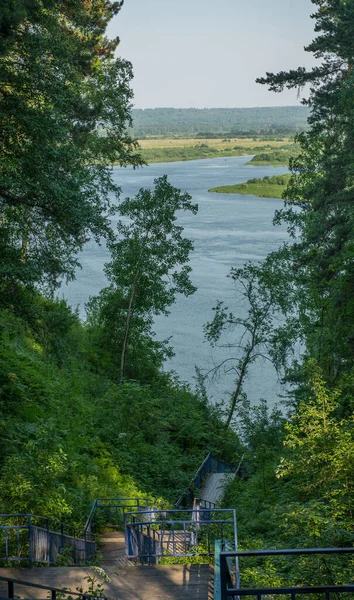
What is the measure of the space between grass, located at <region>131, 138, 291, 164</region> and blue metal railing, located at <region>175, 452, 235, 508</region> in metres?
78.8

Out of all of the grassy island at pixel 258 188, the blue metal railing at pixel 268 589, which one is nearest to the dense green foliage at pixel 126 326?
the blue metal railing at pixel 268 589

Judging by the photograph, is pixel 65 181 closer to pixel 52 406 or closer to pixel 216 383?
pixel 52 406

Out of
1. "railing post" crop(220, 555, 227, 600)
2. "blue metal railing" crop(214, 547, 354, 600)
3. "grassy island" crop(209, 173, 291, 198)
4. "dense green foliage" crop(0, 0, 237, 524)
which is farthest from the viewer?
"grassy island" crop(209, 173, 291, 198)

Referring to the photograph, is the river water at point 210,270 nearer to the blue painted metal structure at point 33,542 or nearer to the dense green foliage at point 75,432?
the dense green foliage at point 75,432

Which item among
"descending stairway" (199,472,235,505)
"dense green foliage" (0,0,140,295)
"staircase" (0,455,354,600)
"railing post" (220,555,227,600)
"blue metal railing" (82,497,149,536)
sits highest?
→ "dense green foliage" (0,0,140,295)

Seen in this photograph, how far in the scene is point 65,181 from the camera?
1440cm

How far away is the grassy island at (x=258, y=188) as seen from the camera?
221 feet

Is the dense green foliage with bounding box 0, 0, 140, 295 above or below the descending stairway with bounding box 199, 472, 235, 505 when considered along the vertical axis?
above

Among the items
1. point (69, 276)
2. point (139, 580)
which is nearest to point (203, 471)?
point (69, 276)

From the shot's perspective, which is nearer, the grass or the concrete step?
the concrete step

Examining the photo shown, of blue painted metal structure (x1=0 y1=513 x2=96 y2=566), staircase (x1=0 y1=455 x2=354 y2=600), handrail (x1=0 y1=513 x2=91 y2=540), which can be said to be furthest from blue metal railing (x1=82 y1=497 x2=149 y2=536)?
blue painted metal structure (x1=0 y1=513 x2=96 y2=566)

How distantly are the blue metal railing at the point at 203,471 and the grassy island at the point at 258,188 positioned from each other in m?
47.6

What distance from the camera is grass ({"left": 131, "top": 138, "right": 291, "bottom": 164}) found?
367ft

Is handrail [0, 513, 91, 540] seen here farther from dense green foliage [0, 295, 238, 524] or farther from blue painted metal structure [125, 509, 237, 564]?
blue painted metal structure [125, 509, 237, 564]
